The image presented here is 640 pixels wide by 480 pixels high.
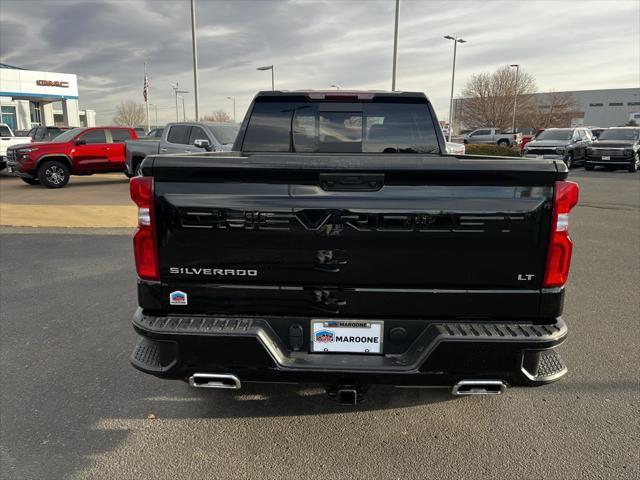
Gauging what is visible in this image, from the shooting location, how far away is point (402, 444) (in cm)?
284

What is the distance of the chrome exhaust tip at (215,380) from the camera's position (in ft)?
8.13

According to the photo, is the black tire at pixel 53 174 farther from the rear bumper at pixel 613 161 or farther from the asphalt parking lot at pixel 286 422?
the rear bumper at pixel 613 161

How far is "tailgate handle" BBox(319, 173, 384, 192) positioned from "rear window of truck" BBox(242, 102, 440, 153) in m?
1.88

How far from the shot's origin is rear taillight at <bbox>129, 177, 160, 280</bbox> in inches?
94.2

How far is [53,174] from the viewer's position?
15.8 m

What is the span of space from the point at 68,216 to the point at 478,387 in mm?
10099

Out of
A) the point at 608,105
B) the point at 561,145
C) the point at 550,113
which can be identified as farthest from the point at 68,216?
the point at 608,105

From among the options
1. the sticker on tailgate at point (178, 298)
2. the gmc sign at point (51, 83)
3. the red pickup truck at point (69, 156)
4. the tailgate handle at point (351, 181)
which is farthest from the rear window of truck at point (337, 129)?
the gmc sign at point (51, 83)

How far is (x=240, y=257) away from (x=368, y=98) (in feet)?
7.39

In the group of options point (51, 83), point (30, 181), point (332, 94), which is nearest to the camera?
point (332, 94)

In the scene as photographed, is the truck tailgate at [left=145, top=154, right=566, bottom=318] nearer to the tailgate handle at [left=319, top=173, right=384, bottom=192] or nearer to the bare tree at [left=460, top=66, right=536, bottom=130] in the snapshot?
the tailgate handle at [left=319, top=173, right=384, bottom=192]

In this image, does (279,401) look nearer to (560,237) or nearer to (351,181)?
(351,181)

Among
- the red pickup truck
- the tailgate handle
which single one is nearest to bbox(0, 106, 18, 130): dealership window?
the red pickup truck

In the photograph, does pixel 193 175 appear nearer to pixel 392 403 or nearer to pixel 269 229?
pixel 269 229
